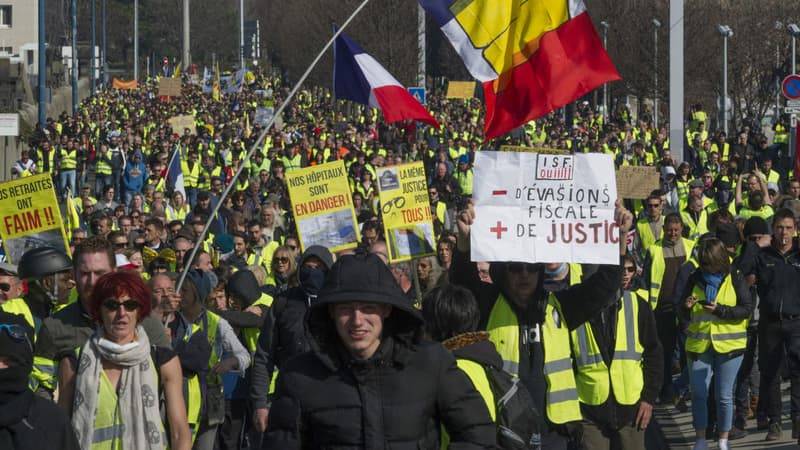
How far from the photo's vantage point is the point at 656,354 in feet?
26.0

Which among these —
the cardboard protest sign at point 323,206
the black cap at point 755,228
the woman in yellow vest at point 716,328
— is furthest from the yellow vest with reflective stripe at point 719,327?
the cardboard protest sign at point 323,206

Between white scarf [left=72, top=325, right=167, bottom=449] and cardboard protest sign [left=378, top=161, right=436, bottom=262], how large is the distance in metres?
7.13

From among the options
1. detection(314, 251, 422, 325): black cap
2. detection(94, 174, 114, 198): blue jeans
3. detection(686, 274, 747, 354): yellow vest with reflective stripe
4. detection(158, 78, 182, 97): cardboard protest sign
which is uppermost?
detection(158, 78, 182, 97): cardboard protest sign

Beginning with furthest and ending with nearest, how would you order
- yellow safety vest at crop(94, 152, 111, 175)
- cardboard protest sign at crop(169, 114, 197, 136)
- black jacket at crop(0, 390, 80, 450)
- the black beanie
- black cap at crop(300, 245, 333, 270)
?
cardboard protest sign at crop(169, 114, 197, 136) < yellow safety vest at crop(94, 152, 111, 175) < the black beanie < black cap at crop(300, 245, 333, 270) < black jacket at crop(0, 390, 80, 450)

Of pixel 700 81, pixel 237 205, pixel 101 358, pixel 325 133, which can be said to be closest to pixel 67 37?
pixel 700 81

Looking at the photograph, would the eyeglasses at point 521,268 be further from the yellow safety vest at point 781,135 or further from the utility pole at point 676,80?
the yellow safety vest at point 781,135

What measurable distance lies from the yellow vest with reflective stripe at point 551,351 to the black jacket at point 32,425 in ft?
8.30

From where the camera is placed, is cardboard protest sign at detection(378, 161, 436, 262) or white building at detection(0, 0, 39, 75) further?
white building at detection(0, 0, 39, 75)

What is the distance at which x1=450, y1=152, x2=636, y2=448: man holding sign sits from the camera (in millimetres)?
6961

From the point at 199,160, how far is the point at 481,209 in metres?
23.1

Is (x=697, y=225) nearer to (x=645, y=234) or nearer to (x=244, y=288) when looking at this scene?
(x=645, y=234)

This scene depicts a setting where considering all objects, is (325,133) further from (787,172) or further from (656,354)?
(656,354)

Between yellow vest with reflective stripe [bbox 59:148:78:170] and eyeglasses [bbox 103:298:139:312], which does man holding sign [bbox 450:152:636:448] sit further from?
yellow vest with reflective stripe [bbox 59:148:78:170]

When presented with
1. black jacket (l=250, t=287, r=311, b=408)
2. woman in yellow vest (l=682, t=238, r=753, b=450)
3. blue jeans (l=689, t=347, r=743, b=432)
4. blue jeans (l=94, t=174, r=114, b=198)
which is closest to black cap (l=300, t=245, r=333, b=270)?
black jacket (l=250, t=287, r=311, b=408)
